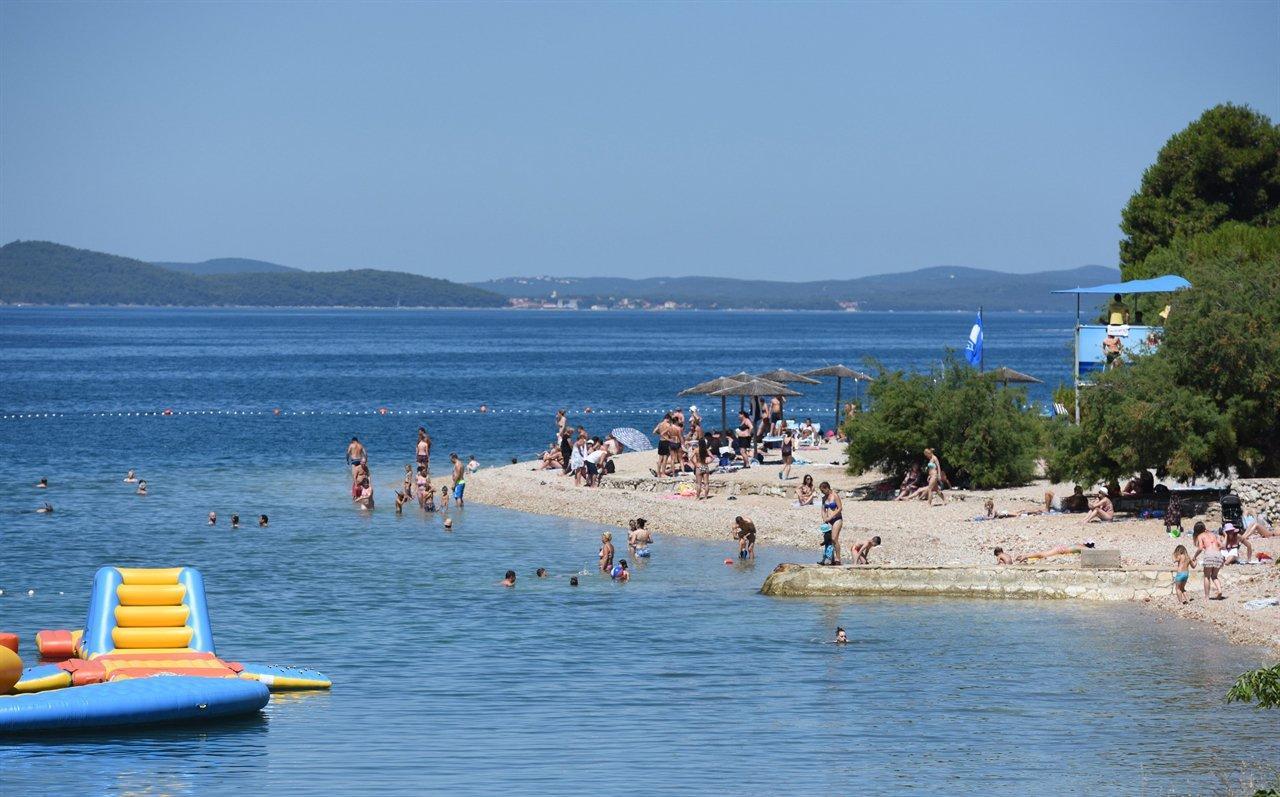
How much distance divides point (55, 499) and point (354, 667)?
21365 mm

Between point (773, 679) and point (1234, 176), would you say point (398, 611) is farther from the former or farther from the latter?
point (1234, 176)

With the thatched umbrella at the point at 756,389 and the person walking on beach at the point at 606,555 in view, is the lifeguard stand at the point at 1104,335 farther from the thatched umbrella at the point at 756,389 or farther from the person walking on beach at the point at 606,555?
the person walking on beach at the point at 606,555

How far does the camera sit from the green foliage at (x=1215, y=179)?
183ft

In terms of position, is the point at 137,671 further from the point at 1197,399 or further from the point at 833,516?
the point at 1197,399

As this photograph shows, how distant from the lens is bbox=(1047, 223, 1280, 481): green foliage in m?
28.0

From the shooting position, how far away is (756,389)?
39.1 metres

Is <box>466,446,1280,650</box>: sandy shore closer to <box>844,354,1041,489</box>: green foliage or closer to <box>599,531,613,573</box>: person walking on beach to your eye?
<box>844,354,1041,489</box>: green foliage

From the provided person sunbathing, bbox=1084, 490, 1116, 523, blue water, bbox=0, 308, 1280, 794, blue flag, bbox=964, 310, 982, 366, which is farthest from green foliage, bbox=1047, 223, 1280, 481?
blue flag, bbox=964, 310, 982, 366

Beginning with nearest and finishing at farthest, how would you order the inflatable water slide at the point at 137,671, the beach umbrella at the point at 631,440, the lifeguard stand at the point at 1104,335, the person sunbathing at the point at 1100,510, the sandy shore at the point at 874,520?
the inflatable water slide at the point at 137,671 < the sandy shore at the point at 874,520 < the person sunbathing at the point at 1100,510 < the lifeguard stand at the point at 1104,335 < the beach umbrella at the point at 631,440

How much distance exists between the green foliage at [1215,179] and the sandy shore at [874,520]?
21.1 m

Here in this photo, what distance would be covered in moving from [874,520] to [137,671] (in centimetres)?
1642

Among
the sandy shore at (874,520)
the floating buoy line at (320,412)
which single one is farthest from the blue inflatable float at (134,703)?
the floating buoy line at (320,412)

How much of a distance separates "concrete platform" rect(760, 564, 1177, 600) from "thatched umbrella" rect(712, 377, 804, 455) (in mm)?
13145

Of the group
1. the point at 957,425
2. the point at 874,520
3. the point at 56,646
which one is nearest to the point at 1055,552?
the point at 874,520
